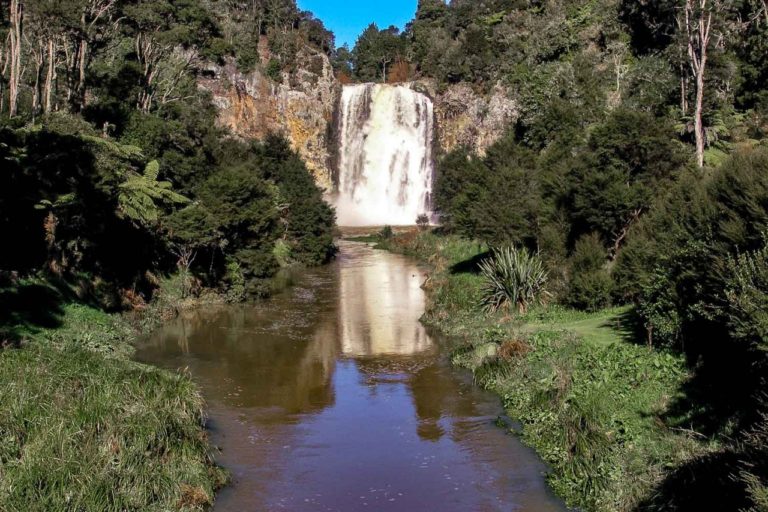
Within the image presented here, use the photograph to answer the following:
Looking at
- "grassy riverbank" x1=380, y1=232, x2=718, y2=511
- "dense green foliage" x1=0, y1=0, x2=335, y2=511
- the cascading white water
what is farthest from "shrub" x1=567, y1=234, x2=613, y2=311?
the cascading white water

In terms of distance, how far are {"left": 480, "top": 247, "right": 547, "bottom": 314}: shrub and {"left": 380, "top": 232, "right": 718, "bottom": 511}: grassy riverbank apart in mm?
817

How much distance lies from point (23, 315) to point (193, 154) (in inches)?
566

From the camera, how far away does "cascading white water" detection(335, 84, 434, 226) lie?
210ft

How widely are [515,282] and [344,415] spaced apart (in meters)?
8.36

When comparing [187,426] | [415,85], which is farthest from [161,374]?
[415,85]

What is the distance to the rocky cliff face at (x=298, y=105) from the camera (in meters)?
63.4

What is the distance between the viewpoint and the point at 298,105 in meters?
66.1

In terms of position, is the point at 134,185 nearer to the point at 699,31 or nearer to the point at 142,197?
the point at 142,197

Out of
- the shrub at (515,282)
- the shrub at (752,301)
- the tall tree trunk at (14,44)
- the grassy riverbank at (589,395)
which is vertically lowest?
the grassy riverbank at (589,395)

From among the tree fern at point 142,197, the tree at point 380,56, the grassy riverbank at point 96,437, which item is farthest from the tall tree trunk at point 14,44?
the tree at point 380,56

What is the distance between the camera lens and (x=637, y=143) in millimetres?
22812

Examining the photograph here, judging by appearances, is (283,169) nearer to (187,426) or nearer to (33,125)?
(33,125)

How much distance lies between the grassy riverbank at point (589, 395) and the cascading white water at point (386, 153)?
42992mm

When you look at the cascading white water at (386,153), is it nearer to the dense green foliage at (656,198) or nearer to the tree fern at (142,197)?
the dense green foliage at (656,198)
